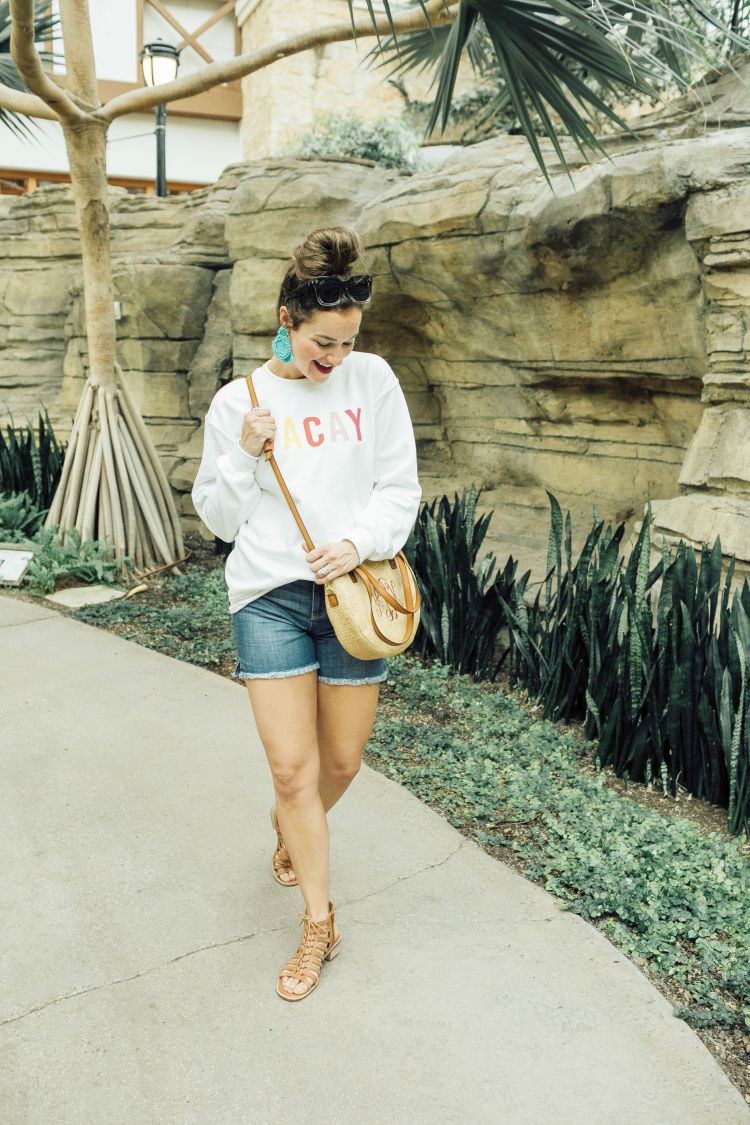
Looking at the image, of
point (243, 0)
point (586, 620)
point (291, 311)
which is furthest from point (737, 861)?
point (243, 0)

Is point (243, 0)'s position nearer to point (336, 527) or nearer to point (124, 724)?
point (124, 724)

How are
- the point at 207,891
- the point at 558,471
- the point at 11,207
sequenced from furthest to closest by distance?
the point at 11,207 < the point at 558,471 < the point at 207,891

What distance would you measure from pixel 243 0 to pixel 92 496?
10678 mm

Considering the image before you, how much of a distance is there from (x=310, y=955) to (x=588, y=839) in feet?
3.23

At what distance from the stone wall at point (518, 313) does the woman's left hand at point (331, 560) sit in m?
2.43

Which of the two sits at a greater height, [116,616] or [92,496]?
[92,496]

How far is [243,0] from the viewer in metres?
13.6

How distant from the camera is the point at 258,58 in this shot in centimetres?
516

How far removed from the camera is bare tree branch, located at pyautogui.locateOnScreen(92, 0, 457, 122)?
495 centimetres

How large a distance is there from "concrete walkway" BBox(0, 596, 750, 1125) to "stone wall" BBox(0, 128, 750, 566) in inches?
83.8

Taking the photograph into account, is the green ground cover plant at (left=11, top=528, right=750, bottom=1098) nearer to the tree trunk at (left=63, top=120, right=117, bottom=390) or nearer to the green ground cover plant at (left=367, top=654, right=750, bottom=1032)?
the green ground cover plant at (left=367, top=654, right=750, bottom=1032)

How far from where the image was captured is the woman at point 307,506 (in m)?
2.11

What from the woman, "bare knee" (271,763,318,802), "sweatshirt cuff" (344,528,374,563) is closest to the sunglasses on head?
the woman

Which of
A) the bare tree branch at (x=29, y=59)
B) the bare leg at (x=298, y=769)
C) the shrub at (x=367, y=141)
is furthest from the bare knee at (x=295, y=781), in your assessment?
the shrub at (x=367, y=141)
